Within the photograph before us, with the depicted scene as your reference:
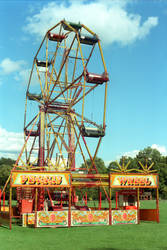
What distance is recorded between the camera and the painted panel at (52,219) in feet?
62.5

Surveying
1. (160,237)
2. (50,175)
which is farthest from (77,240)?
(50,175)

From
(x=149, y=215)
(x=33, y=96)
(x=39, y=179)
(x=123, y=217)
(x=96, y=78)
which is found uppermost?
(x=33, y=96)

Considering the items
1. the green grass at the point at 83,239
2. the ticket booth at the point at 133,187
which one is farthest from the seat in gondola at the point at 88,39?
the green grass at the point at 83,239

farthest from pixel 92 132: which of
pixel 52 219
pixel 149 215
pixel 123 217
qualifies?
pixel 52 219

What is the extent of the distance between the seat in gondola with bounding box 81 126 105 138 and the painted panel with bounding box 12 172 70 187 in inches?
311

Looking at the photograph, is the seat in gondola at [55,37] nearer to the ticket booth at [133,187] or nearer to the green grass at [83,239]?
the ticket booth at [133,187]

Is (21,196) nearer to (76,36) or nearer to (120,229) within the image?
(120,229)

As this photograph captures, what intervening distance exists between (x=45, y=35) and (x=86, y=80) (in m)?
7.58

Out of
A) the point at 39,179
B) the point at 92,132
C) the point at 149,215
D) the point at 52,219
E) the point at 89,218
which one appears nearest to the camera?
the point at 52,219

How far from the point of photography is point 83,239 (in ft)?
48.9

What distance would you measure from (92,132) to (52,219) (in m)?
10.4

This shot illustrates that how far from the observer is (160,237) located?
50.7 ft

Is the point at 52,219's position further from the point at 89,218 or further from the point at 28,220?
the point at 89,218

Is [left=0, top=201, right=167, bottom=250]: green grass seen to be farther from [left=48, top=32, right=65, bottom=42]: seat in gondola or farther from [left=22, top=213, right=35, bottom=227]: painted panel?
[left=48, top=32, right=65, bottom=42]: seat in gondola
